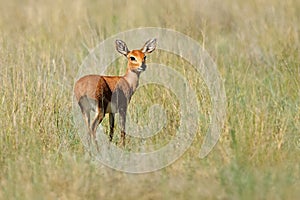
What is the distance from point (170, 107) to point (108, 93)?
0.97 m

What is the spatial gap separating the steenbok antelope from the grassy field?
293mm

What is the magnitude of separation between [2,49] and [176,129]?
2.18 m

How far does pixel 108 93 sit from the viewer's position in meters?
6.32

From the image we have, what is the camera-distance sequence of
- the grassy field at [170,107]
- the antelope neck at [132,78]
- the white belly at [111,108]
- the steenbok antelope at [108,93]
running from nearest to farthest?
the grassy field at [170,107] → the steenbok antelope at [108,93] → the white belly at [111,108] → the antelope neck at [132,78]

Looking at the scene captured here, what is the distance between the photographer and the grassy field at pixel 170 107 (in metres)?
5.22

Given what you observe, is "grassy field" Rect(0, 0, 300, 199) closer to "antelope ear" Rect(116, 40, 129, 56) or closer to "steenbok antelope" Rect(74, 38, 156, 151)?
"steenbok antelope" Rect(74, 38, 156, 151)

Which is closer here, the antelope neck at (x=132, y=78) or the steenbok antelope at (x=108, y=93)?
the steenbok antelope at (x=108, y=93)

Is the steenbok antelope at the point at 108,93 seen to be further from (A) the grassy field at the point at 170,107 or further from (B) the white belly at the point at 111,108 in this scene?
(A) the grassy field at the point at 170,107

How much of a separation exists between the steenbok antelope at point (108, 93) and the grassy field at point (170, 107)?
0.29 meters

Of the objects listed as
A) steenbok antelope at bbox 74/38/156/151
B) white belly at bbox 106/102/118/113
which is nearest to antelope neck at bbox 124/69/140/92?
steenbok antelope at bbox 74/38/156/151

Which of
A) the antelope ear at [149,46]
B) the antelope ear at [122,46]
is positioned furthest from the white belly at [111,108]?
the antelope ear at [149,46]

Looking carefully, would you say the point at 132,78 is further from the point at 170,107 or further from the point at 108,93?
the point at 170,107

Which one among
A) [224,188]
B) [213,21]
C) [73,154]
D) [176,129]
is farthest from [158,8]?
[224,188]

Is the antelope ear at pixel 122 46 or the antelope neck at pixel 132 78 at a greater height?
the antelope ear at pixel 122 46
